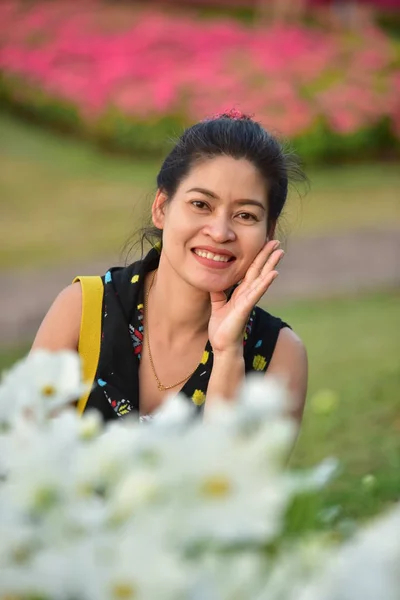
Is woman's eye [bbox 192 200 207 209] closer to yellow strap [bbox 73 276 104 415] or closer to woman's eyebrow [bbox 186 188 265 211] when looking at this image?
woman's eyebrow [bbox 186 188 265 211]

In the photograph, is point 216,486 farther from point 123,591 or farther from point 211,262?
point 211,262

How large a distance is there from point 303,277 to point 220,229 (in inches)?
160

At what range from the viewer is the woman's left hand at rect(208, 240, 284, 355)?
216 centimetres

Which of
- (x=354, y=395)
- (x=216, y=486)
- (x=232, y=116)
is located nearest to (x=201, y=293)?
(x=232, y=116)

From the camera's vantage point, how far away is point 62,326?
2326 millimetres

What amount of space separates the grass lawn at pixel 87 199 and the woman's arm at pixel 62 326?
396 centimetres

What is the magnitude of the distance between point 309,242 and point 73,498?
6353mm

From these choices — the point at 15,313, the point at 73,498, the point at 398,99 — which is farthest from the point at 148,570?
the point at 398,99

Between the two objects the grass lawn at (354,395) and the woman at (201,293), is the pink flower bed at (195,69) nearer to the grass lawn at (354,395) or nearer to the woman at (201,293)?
the grass lawn at (354,395)

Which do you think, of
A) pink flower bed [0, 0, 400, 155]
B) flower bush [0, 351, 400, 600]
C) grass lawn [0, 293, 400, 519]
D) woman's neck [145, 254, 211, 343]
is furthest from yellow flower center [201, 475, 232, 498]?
pink flower bed [0, 0, 400, 155]

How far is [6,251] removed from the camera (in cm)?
690

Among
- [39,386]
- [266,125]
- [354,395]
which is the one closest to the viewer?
[39,386]

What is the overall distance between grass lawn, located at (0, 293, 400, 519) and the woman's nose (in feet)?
2.58

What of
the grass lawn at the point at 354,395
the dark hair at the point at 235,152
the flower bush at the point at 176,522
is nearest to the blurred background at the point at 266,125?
the grass lawn at the point at 354,395
